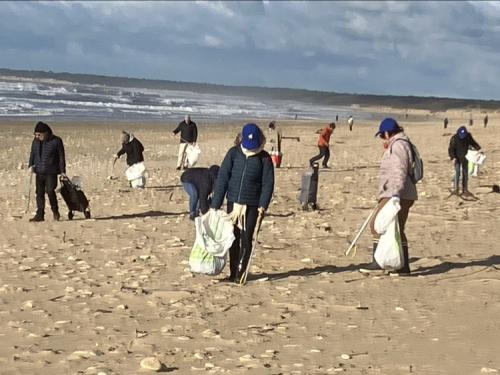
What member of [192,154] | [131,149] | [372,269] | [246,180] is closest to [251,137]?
[246,180]

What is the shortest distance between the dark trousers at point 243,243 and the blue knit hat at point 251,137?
2.14 ft

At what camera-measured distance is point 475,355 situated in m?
5.91

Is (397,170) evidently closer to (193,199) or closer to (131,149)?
(193,199)

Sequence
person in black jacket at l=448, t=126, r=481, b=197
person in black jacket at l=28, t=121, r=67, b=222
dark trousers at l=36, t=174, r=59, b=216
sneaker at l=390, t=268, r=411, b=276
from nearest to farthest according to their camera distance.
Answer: sneaker at l=390, t=268, r=411, b=276 → person in black jacket at l=28, t=121, r=67, b=222 → dark trousers at l=36, t=174, r=59, b=216 → person in black jacket at l=448, t=126, r=481, b=197

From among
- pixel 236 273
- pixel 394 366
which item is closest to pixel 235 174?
pixel 236 273

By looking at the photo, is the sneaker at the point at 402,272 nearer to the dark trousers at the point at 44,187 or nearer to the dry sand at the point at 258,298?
the dry sand at the point at 258,298

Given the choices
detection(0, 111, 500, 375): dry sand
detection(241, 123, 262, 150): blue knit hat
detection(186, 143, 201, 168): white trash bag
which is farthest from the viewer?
detection(186, 143, 201, 168): white trash bag

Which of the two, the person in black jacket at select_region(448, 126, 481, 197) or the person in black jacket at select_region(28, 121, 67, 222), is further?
the person in black jacket at select_region(448, 126, 481, 197)

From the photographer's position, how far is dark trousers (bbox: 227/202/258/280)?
26.7 feet

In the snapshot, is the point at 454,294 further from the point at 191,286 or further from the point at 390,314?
the point at 191,286

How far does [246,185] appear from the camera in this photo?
8.04 m

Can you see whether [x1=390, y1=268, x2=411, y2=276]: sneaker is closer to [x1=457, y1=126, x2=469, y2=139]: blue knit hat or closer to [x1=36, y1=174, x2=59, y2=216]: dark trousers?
[x1=36, y1=174, x2=59, y2=216]: dark trousers

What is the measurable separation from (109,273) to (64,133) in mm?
29894

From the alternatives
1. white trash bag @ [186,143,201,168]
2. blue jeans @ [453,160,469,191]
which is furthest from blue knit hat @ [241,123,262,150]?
white trash bag @ [186,143,201,168]
